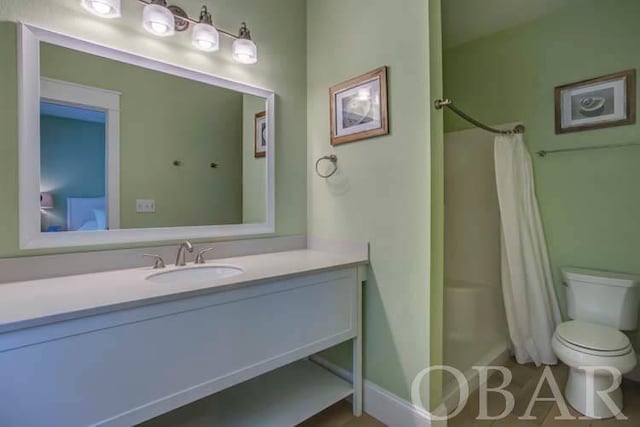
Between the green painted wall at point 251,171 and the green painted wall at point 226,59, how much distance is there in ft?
0.34

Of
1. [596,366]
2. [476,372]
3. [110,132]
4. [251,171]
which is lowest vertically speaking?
[476,372]

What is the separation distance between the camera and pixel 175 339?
3.44 ft

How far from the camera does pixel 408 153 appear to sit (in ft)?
4.92

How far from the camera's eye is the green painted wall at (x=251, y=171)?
185cm

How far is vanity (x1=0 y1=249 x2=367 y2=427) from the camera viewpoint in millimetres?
844

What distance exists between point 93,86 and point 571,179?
2848 millimetres

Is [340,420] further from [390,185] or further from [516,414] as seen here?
[390,185]

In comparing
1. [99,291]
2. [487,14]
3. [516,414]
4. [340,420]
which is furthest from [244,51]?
[516,414]

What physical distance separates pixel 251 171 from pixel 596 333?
84.9 inches

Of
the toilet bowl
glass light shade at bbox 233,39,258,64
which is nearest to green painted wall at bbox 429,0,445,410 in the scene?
the toilet bowl

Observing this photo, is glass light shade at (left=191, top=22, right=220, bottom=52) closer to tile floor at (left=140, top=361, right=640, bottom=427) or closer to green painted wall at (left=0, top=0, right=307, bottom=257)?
green painted wall at (left=0, top=0, right=307, bottom=257)

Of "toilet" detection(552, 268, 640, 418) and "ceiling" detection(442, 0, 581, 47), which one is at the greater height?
"ceiling" detection(442, 0, 581, 47)

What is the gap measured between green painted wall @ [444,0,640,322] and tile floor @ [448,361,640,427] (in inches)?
24.3

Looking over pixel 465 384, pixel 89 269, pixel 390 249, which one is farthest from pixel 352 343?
pixel 89 269
